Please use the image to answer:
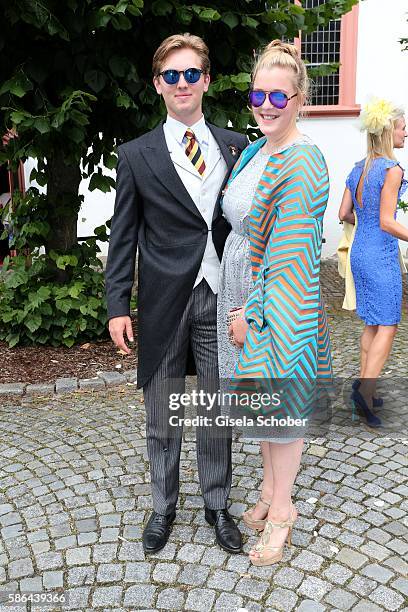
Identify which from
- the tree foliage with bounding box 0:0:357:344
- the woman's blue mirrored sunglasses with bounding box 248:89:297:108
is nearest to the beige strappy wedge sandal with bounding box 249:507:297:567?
the woman's blue mirrored sunglasses with bounding box 248:89:297:108

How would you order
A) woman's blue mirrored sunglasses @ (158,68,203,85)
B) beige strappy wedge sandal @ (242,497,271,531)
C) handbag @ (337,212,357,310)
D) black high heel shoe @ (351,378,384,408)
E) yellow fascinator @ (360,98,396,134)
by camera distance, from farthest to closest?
black high heel shoe @ (351,378,384,408) < handbag @ (337,212,357,310) < yellow fascinator @ (360,98,396,134) < beige strappy wedge sandal @ (242,497,271,531) < woman's blue mirrored sunglasses @ (158,68,203,85)

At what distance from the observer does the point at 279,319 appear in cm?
246

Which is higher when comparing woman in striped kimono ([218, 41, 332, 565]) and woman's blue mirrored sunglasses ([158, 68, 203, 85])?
woman's blue mirrored sunglasses ([158, 68, 203, 85])

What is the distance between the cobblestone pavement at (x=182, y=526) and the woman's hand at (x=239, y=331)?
100cm

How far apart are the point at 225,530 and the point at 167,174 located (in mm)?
1632

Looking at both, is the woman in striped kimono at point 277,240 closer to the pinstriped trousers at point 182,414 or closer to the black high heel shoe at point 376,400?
the pinstriped trousers at point 182,414

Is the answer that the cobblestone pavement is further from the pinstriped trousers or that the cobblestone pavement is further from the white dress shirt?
the white dress shirt

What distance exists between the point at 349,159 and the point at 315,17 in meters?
5.54

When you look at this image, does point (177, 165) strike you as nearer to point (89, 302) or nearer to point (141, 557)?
point (141, 557)

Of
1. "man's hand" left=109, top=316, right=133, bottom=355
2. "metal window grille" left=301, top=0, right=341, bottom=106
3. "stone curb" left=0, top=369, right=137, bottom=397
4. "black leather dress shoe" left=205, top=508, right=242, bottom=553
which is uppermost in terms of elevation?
"metal window grille" left=301, top=0, right=341, bottom=106

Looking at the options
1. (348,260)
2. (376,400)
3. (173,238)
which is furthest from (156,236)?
(376,400)

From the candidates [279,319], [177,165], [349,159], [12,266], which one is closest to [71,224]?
[12,266]

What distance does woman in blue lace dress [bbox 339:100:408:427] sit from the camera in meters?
3.99

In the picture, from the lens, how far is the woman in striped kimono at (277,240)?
2389 mm
